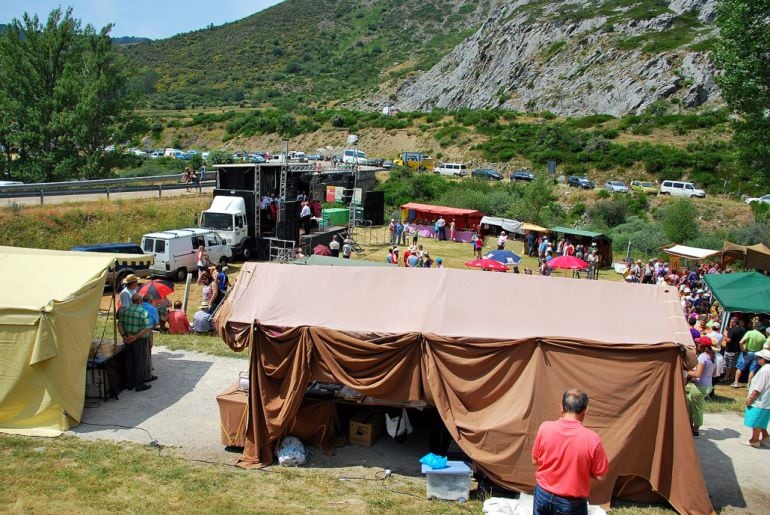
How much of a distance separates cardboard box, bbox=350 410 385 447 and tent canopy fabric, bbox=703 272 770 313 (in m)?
9.52

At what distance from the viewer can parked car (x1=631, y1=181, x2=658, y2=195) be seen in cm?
4333

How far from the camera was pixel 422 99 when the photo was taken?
9388 cm

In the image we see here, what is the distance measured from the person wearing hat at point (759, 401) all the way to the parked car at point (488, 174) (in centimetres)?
4192

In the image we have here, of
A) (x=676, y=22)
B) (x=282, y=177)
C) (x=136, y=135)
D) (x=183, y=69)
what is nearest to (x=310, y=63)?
(x=183, y=69)

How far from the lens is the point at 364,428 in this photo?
831 centimetres

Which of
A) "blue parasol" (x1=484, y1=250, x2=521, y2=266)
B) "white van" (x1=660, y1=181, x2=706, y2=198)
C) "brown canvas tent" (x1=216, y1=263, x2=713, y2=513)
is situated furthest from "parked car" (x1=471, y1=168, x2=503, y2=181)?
"brown canvas tent" (x1=216, y1=263, x2=713, y2=513)

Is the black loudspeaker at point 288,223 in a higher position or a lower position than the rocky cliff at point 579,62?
lower

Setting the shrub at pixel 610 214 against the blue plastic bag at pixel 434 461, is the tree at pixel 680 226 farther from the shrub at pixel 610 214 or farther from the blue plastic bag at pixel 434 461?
the blue plastic bag at pixel 434 461

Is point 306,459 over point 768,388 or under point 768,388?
under

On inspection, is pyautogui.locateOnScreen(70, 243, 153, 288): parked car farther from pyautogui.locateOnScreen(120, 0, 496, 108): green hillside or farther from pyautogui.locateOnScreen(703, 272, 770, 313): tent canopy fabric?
pyautogui.locateOnScreen(120, 0, 496, 108): green hillside

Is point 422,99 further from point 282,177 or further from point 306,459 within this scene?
point 306,459

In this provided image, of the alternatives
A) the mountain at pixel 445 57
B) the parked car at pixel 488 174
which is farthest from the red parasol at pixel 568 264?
the mountain at pixel 445 57

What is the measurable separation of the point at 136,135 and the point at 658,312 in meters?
35.1

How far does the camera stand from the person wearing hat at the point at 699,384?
845 centimetres
